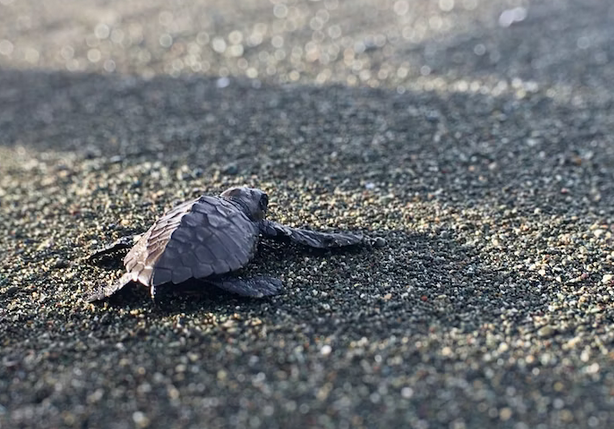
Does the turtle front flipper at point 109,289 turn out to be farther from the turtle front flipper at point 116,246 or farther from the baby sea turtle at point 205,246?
the turtle front flipper at point 116,246

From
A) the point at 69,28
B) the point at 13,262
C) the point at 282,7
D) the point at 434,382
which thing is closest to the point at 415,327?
the point at 434,382

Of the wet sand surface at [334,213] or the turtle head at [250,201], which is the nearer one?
the wet sand surface at [334,213]

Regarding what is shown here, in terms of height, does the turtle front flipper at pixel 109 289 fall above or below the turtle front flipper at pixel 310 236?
below

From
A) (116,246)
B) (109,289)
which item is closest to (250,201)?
(116,246)

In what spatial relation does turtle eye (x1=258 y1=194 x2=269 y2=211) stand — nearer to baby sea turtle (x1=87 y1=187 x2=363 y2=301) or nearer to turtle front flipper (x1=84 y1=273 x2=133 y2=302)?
baby sea turtle (x1=87 y1=187 x2=363 y2=301)

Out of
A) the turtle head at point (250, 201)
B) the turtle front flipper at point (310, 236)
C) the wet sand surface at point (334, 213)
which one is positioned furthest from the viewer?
the turtle head at point (250, 201)

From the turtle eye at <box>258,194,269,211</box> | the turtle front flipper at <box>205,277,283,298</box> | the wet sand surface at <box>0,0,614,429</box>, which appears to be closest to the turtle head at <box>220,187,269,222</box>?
the turtle eye at <box>258,194,269,211</box>

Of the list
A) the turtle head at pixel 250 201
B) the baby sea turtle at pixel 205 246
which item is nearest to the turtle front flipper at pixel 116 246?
the baby sea turtle at pixel 205 246

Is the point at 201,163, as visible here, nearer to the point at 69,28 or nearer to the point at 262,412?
the point at 262,412
